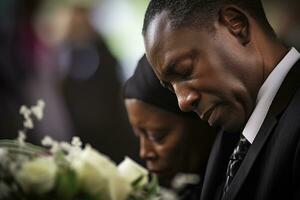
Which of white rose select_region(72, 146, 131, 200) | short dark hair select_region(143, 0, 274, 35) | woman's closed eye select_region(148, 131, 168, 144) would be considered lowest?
woman's closed eye select_region(148, 131, 168, 144)

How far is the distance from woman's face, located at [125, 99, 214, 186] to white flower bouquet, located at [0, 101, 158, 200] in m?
0.57

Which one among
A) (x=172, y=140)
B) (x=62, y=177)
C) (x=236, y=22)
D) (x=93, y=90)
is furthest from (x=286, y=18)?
(x=62, y=177)

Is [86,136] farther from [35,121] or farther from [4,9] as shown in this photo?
[4,9]

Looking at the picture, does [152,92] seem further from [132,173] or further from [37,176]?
[37,176]

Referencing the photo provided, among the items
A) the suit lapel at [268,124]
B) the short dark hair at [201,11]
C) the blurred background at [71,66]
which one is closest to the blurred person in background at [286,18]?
the short dark hair at [201,11]

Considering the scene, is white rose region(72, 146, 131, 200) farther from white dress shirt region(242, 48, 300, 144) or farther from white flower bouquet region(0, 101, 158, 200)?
white dress shirt region(242, 48, 300, 144)

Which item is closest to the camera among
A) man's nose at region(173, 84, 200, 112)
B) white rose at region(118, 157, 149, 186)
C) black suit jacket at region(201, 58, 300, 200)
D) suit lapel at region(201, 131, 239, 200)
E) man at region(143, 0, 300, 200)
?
white rose at region(118, 157, 149, 186)

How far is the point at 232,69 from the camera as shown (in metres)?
1.33

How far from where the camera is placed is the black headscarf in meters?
1.58

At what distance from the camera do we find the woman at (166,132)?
1.59m

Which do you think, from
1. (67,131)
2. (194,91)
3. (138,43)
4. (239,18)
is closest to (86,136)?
(67,131)

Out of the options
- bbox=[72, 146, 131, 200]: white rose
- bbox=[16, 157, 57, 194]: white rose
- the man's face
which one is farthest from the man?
bbox=[16, 157, 57, 194]: white rose

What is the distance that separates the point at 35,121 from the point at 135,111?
35 cm

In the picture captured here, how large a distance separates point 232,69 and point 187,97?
143 mm
